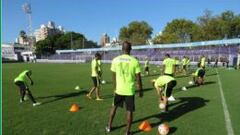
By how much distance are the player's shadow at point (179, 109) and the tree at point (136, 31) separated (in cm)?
9647

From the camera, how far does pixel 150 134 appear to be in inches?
343

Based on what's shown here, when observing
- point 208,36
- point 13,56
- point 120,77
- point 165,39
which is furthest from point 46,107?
point 13,56

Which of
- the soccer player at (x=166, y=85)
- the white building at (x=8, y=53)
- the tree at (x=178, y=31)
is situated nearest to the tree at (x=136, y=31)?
the tree at (x=178, y=31)

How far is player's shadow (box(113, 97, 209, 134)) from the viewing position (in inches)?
409

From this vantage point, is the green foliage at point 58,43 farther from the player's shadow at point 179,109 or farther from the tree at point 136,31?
the player's shadow at point 179,109

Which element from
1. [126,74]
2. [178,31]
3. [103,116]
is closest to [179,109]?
[103,116]

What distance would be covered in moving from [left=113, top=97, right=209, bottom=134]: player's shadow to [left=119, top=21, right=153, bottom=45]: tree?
9647 centimetres

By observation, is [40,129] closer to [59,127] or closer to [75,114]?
[59,127]

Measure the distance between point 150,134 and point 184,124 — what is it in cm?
152

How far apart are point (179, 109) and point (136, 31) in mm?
104940

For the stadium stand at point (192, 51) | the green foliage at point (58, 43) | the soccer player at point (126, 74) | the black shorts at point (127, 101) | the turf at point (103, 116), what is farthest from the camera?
the green foliage at point (58, 43)

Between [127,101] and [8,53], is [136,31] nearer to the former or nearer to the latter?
[8,53]

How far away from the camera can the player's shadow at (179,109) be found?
1039 cm

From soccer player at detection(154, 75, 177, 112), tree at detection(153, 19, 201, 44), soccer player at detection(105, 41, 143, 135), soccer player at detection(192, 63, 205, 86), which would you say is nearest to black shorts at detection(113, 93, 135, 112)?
soccer player at detection(105, 41, 143, 135)
